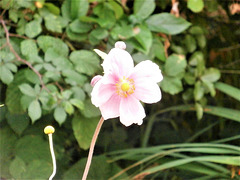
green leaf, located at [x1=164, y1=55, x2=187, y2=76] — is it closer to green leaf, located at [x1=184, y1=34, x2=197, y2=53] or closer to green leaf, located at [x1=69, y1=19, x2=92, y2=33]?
green leaf, located at [x1=184, y1=34, x2=197, y2=53]

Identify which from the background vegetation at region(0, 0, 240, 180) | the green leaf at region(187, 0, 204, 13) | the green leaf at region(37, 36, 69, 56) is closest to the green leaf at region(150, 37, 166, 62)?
the background vegetation at region(0, 0, 240, 180)

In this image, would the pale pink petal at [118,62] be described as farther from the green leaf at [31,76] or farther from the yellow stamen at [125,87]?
the green leaf at [31,76]

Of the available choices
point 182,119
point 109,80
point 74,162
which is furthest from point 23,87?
point 182,119

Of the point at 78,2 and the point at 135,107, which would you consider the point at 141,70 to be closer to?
the point at 135,107

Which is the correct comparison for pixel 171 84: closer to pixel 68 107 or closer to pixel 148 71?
pixel 68 107

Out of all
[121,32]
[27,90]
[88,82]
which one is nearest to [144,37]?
[121,32]

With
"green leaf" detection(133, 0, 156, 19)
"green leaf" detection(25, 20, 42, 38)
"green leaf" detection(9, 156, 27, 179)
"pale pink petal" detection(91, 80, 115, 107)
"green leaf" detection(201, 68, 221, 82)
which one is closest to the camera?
"pale pink petal" detection(91, 80, 115, 107)

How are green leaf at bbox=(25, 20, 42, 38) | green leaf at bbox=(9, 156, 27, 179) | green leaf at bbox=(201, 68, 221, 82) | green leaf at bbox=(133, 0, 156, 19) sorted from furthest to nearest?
green leaf at bbox=(201, 68, 221, 82), green leaf at bbox=(133, 0, 156, 19), green leaf at bbox=(25, 20, 42, 38), green leaf at bbox=(9, 156, 27, 179)
